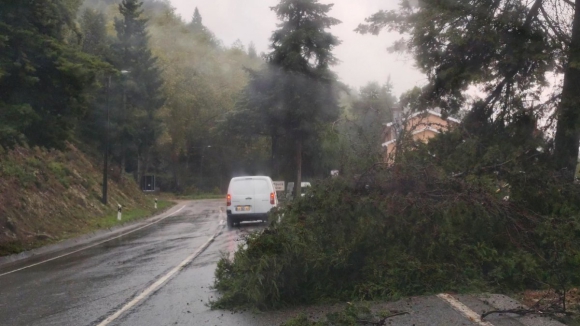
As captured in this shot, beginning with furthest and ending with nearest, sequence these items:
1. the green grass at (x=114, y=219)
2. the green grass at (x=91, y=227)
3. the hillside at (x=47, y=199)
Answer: the green grass at (x=114, y=219), the hillside at (x=47, y=199), the green grass at (x=91, y=227)

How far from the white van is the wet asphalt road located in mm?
5374

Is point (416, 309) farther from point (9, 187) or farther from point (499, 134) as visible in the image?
point (9, 187)

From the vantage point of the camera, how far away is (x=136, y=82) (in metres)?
47.1

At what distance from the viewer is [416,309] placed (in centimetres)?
725

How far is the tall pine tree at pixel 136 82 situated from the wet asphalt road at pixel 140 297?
30117 mm

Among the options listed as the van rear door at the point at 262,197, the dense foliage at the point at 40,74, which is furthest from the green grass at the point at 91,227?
the van rear door at the point at 262,197

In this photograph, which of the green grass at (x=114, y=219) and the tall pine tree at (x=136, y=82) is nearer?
the green grass at (x=114, y=219)

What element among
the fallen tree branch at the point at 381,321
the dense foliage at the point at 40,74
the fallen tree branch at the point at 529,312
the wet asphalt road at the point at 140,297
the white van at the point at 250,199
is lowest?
the wet asphalt road at the point at 140,297

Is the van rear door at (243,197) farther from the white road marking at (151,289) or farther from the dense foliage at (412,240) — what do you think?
the dense foliage at (412,240)

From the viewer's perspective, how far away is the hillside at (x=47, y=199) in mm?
21438

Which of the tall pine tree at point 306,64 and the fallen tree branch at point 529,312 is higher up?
the tall pine tree at point 306,64

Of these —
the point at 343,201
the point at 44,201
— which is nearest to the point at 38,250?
the point at 44,201

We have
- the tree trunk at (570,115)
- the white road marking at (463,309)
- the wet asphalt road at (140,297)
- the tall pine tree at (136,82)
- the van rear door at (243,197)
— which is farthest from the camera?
the tall pine tree at (136,82)

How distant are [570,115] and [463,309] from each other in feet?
16.7
